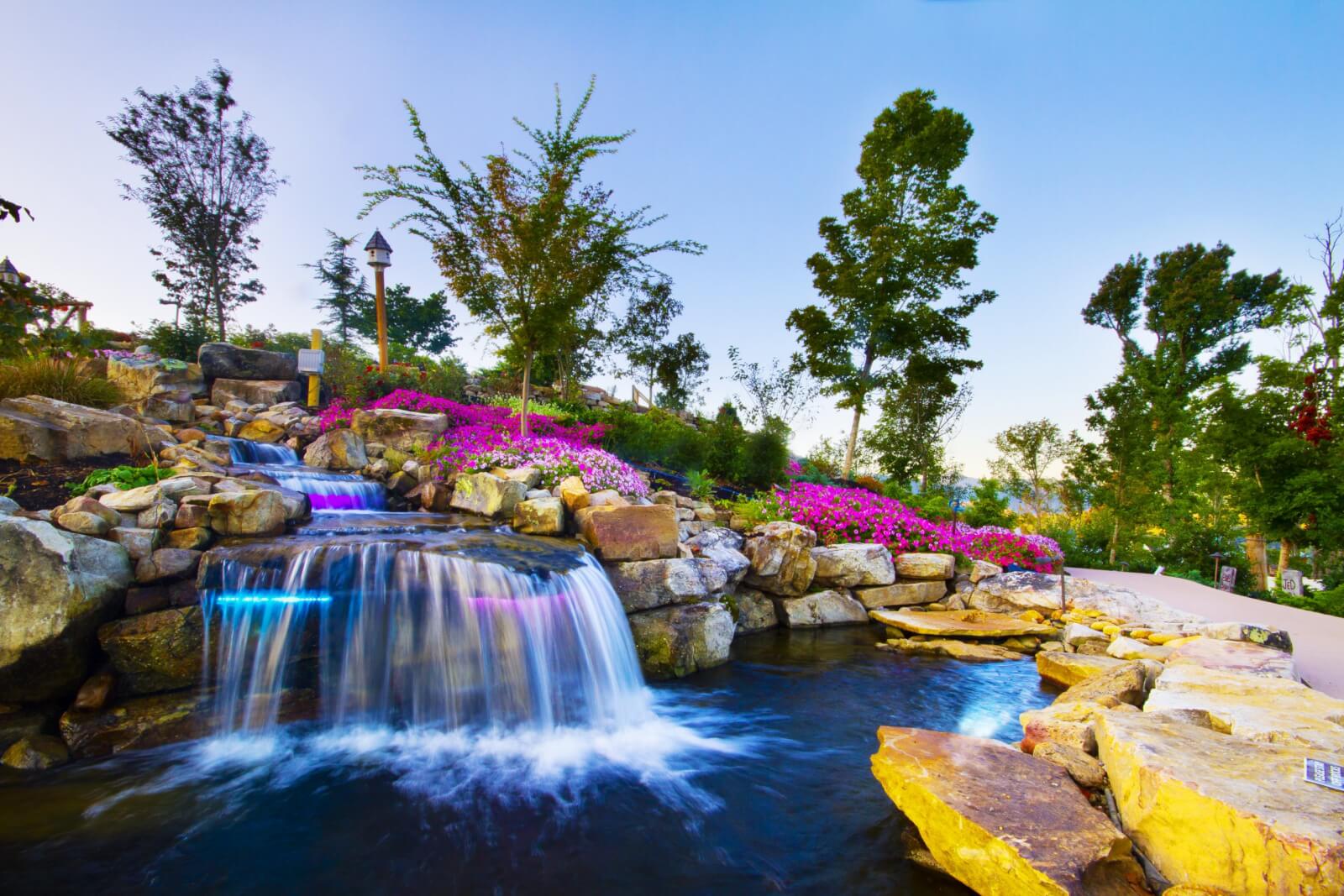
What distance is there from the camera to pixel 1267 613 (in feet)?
24.7

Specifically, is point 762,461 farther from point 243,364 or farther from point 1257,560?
point 243,364

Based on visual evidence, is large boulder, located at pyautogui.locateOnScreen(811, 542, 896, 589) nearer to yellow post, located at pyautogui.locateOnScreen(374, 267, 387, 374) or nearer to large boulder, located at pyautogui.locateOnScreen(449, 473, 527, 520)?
large boulder, located at pyautogui.locateOnScreen(449, 473, 527, 520)

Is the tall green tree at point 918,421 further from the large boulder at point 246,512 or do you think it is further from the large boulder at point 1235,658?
the large boulder at point 246,512

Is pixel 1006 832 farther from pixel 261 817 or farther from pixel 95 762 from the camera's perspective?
pixel 95 762

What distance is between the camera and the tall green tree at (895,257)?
52.4 ft

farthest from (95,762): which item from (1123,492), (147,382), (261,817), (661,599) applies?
(1123,492)

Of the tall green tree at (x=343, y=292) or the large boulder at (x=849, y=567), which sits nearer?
the large boulder at (x=849, y=567)

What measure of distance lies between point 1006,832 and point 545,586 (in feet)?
12.4

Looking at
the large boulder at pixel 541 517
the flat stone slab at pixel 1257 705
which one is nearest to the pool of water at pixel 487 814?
the flat stone slab at pixel 1257 705

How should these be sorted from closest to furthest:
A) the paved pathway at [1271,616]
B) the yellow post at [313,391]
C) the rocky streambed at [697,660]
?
the rocky streambed at [697,660] < the paved pathway at [1271,616] < the yellow post at [313,391]

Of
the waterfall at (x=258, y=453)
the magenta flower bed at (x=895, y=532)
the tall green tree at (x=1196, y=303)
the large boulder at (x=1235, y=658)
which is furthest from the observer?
A: the tall green tree at (x=1196, y=303)

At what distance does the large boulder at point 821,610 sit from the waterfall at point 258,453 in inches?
319

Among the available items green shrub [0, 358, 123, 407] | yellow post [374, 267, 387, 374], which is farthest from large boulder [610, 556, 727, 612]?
yellow post [374, 267, 387, 374]

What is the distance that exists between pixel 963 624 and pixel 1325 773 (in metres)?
5.19
